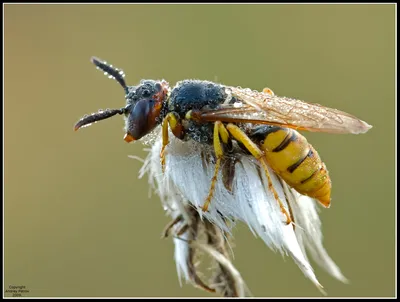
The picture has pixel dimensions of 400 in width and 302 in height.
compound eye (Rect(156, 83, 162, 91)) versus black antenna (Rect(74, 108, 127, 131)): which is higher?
compound eye (Rect(156, 83, 162, 91))

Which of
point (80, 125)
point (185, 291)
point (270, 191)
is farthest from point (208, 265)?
point (185, 291)

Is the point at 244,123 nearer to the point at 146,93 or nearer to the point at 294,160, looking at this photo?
the point at 294,160

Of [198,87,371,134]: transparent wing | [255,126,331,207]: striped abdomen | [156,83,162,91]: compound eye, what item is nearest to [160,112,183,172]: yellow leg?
[198,87,371,134]: transparent wing

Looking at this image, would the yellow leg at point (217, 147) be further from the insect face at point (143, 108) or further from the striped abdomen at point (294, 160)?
the insect face at point (143, 108)

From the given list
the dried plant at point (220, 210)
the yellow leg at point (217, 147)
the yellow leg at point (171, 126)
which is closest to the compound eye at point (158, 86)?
the yellow leg at point (171, 126)

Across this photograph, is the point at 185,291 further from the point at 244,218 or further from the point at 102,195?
the point at 244,218

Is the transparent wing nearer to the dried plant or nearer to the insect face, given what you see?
the dried plant

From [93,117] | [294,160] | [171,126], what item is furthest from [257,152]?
[93,117]

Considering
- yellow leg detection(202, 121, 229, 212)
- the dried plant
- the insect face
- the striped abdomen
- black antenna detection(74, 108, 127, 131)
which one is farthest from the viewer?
the insect face
